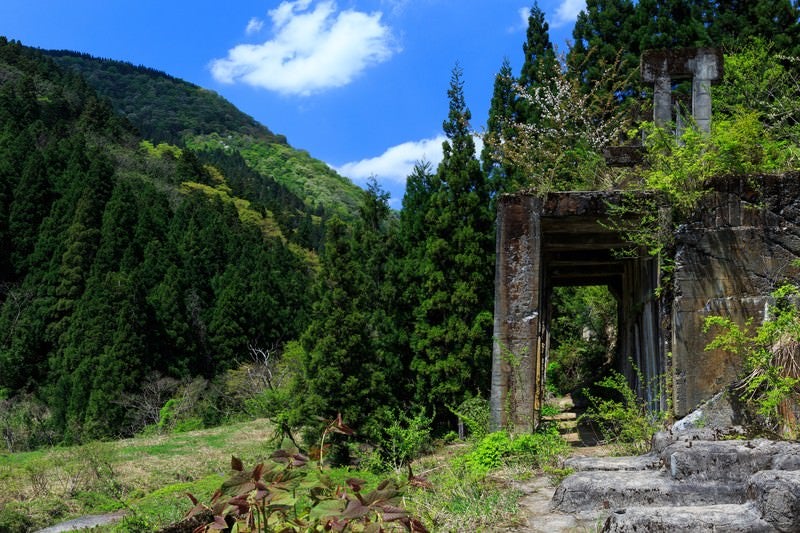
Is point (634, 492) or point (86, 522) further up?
point (634, 492)

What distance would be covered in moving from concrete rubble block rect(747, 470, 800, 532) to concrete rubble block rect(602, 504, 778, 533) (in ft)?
0.14

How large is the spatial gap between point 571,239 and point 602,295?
8309mm

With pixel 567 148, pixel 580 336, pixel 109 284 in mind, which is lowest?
pixel 580 336

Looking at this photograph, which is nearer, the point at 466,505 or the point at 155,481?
the point at 466,505

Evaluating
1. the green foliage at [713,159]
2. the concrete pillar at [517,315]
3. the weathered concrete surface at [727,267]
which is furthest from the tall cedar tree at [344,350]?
the green foliage at [713,159]

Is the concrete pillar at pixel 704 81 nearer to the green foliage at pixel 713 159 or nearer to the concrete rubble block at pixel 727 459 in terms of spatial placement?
the green foliage at pixel 713 159

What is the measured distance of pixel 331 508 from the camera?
232cm

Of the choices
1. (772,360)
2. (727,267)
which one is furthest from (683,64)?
(772,360)

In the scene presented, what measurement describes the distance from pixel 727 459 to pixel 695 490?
0.88 ft

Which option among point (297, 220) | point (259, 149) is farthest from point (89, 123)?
point (259, 149)

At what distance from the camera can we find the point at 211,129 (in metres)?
104

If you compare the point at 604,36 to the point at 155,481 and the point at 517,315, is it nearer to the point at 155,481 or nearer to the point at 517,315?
the point at 517,315

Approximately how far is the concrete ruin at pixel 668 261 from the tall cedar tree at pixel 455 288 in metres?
5.10

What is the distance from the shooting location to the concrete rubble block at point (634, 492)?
4.12 meters
